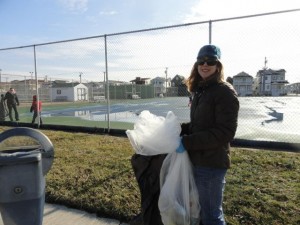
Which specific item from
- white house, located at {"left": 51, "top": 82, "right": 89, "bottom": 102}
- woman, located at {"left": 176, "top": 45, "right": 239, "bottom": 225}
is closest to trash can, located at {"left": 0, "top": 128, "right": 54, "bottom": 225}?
woman, located at {"left": 176, "top": 45, "right": 239, "bottom": 225}

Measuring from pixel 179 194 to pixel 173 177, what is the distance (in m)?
0.14

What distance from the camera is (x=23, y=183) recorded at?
2057mm

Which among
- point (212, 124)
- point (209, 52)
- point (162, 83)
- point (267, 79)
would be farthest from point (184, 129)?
point (267, 79)

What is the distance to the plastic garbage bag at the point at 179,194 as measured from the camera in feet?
7.43

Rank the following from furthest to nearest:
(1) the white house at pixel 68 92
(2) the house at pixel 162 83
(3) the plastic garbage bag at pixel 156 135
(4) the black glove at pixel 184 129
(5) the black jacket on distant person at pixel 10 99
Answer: (1) the white house at pixel 68 92
(5) the black jacket on distant person at pixel 10 99
(2) the house at pixel 162 83
(4) the black glove at pixel 184 129
(3) the plastic garbage bag at pixel 156 135

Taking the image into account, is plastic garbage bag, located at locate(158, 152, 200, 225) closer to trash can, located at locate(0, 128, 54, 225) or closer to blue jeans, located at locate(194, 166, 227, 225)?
blue jeans, located at locate(194, 166, 227, 225)

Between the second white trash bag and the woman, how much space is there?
0.06 m

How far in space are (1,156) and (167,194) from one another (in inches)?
47.2

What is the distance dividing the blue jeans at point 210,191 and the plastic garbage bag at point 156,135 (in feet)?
0.94

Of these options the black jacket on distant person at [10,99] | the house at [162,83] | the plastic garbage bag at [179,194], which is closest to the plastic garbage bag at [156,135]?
the plastic garbage bag at [179,194]

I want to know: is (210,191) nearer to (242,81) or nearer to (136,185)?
(136,185)

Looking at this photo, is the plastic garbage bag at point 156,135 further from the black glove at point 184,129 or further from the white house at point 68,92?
the white house at point 68,92

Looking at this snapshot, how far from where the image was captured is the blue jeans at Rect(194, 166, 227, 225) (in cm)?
222

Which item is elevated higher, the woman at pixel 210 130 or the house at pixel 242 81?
the house at pixel 242 81
